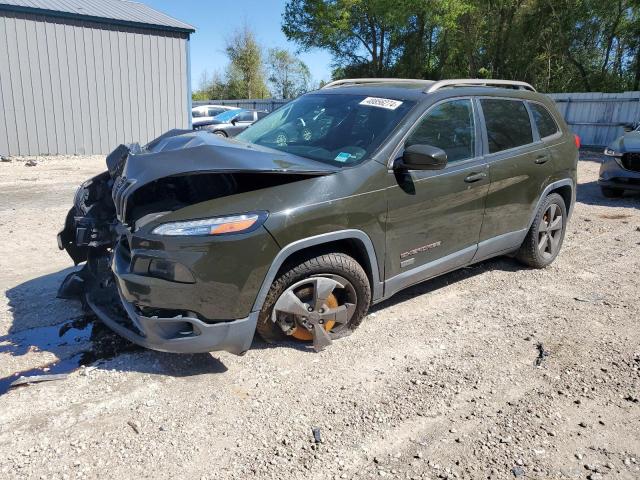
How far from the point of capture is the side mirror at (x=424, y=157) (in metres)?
3.48

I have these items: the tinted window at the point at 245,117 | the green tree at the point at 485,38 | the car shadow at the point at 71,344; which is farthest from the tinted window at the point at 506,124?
the green tree at the point at 485,38

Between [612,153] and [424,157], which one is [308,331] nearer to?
[424,157]

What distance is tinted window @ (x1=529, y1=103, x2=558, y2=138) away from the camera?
510cm

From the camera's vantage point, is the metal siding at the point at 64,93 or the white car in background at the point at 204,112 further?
the white car in background at the point at 204,112

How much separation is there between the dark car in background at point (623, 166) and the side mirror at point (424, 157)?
22.5 feet

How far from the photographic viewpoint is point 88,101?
47.7ft

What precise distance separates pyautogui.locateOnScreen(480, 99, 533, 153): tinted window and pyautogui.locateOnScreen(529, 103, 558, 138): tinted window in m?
0.18

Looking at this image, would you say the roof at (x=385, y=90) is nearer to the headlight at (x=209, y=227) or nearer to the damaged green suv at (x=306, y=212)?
the damaged green suv at (x=306, y=212)

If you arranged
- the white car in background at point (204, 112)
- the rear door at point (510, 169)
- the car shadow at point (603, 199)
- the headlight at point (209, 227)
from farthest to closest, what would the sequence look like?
the white car in background at point (204, 112) → the car shadow at point (603, 199) → the rear door at point (510, 169) → the headlight at point (209, 227)

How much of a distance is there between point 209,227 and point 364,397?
137 centimetres

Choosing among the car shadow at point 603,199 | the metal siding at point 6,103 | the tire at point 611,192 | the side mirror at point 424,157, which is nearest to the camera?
the side mirror at point 424,157

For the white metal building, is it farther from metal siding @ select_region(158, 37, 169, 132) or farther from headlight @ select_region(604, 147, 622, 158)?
headlight @ select_region(604, 147, 622, 158)

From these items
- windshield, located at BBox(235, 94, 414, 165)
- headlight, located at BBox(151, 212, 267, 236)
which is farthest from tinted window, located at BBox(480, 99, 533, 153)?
headlight, located at BBox(151, 212, 267, 236)

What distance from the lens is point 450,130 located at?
412cm
